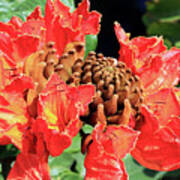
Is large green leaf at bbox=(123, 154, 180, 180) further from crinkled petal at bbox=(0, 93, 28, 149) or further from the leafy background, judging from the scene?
crinkled petal at bbox=(0, 93, 28, 149)

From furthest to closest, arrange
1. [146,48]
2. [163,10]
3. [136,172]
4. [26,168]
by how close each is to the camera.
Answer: [163,10] < [136,172] < [146,48] < [26,168]

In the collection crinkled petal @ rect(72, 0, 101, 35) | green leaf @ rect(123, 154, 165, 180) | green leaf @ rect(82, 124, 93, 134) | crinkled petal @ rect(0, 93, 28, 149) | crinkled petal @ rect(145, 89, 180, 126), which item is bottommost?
green leaf @ rect(123, 154, 165, 180)

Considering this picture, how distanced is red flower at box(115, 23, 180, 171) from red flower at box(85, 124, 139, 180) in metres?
0.09

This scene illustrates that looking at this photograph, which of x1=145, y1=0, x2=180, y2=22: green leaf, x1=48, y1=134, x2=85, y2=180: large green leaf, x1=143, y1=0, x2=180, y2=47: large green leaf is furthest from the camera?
x1=145, y1=0, x2=180, y2=22: green leaf

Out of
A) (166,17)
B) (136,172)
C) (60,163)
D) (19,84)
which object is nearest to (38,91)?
(19,84)

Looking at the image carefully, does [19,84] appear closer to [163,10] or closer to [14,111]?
[14,111]

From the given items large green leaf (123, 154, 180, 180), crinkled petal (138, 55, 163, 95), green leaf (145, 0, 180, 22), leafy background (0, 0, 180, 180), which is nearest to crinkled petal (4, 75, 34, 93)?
leafy background (0, 0, 180, 180)

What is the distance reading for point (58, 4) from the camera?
977 millimetres

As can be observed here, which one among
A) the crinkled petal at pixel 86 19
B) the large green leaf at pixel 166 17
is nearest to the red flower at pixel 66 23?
the crinkled petal at pixel 86 19

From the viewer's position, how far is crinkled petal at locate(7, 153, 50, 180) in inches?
32.4

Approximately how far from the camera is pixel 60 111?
867 mm

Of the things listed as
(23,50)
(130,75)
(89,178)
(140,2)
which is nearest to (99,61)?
(130,75)

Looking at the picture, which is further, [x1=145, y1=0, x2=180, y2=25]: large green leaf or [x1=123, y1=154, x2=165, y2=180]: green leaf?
[x1=145, y1=0, x2=180, y2=25]: large green leaf

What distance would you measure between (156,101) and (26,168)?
1.25 feet
